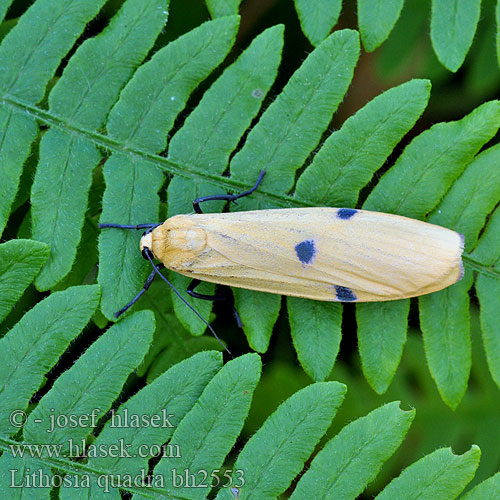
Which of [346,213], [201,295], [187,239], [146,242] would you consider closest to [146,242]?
[146,242]

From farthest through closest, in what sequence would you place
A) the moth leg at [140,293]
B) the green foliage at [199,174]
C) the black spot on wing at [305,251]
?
the black spot on wing at [305,251], the moth leg at [140,293], the green foliage at [199,174]

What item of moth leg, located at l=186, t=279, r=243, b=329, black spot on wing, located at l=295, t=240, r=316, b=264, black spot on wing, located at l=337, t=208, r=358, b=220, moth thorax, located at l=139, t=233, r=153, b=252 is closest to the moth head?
moth thorax, located at l=139, t=233, r=153, b=252

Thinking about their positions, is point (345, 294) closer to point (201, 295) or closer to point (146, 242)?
point (201, 295)

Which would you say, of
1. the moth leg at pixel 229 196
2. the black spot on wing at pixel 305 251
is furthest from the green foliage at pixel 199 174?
the black spot on wing at pixel 305 251

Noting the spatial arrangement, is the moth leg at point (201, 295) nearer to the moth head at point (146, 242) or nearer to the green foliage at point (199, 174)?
the green foliage at point (199, 174)

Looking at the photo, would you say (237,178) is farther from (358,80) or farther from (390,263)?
(358,80)

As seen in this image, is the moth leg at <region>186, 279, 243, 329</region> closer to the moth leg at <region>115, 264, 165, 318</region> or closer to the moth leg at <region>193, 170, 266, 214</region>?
the moth leg at <region>115, 264, 165, 318</region>

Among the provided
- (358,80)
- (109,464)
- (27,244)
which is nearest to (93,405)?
(109,464)

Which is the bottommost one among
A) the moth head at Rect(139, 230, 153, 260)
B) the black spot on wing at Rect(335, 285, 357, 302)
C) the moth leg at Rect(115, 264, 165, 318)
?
the moth leg at Rect(115, 264, 165, 318)
